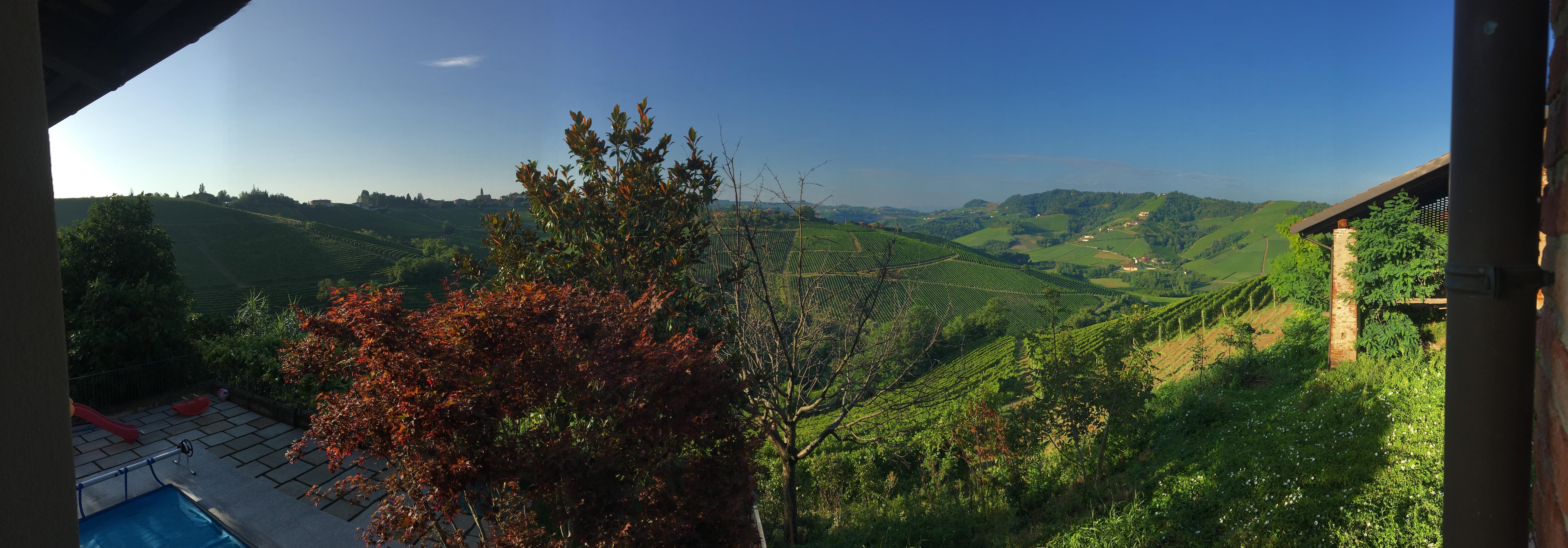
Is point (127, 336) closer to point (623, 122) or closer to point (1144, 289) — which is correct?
point (623, 122)

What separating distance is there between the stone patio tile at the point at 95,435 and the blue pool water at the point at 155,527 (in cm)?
367

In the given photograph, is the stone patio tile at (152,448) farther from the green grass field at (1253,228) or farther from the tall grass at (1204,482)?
the green grass field at (1253,228)

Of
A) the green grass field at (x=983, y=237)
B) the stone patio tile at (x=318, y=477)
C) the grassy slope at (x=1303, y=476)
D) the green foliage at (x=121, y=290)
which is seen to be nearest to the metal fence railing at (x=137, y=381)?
the green foliage at (x=121, y=290)

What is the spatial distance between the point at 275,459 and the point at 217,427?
8.92ft

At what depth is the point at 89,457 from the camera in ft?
27.1

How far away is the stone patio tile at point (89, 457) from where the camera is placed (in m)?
8.14

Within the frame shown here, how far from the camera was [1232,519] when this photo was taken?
200 inches

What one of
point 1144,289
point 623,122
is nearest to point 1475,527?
point 623,122

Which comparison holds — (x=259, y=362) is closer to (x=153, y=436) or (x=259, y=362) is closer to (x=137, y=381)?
(x=153, y=436)

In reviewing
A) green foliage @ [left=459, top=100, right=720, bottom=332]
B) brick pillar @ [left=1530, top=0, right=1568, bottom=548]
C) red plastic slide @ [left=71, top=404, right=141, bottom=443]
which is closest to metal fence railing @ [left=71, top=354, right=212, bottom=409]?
red plastic slide @ [left=71, top=404, right=141, bottom=443]

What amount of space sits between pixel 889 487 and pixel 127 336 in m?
15.6

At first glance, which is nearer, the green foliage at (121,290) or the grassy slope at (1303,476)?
the grassy slope at (1303,476)

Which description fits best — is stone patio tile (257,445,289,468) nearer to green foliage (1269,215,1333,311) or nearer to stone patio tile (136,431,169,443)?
stone patio tile (136,431,169,443)

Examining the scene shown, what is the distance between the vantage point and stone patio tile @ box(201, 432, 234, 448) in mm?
8828
